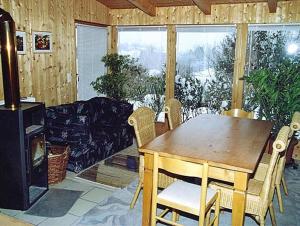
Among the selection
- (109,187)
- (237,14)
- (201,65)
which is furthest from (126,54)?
(109,187)

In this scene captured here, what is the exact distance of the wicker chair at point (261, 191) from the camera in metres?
2.28

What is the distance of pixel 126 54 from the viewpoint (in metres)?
6.31

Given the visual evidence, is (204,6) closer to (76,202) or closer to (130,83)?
(130,83)

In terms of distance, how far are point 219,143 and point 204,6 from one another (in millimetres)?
3020

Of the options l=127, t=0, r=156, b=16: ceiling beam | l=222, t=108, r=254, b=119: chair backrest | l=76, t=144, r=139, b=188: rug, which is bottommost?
l=76, t=144, r=139, b=188: rug

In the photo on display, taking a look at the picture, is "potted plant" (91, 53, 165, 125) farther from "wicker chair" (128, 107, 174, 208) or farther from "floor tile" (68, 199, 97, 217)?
"floor tile" (68, 199, 97, 217)

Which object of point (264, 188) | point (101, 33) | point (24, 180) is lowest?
point (24, 180)

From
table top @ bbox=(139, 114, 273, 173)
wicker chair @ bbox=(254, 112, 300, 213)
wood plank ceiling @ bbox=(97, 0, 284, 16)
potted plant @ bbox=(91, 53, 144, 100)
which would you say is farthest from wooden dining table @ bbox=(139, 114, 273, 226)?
potted plant @ bbox=(91, 53, 144, 100)

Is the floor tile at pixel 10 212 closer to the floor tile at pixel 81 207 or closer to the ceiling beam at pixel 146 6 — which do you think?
the floor tile at pixel 81 207

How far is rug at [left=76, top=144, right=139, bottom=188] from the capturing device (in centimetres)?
397

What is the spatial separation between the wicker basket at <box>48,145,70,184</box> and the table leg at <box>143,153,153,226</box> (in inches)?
62.0

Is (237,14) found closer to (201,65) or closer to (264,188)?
(201,65)

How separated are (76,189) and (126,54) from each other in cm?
341

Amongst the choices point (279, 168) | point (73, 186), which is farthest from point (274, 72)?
point (73, 186)
